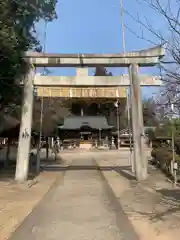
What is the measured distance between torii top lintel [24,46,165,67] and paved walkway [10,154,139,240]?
6460 mm

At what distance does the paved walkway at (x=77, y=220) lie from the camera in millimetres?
7328

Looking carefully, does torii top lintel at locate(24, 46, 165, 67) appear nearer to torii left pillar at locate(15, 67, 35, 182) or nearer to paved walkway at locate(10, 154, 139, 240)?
torii left pillar at locate(15, 67, 35, 182)

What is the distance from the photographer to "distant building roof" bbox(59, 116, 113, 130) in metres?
69.2

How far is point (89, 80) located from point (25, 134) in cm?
371

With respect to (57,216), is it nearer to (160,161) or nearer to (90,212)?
(90,212)

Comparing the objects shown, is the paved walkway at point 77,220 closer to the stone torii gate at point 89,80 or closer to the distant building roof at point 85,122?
the stone torii gate at point 89,80

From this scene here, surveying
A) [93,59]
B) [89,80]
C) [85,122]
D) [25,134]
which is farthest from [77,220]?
[85,122]

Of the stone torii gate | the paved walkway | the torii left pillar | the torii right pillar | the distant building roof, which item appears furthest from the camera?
the distant building roof

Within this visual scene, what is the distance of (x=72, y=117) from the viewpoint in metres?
72.5

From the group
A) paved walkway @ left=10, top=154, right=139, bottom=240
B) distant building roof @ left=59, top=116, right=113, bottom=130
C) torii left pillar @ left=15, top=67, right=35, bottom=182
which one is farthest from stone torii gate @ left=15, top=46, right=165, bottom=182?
distant building roof @ left=59, top=116, right=113, bottom=130

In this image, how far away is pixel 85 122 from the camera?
7025cm

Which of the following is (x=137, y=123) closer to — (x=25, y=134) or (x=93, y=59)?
(x=93, y=59)

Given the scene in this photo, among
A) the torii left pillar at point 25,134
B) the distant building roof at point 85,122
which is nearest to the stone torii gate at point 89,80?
the torii left pillar at point 25,134

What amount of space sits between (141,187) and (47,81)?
6.33 m
